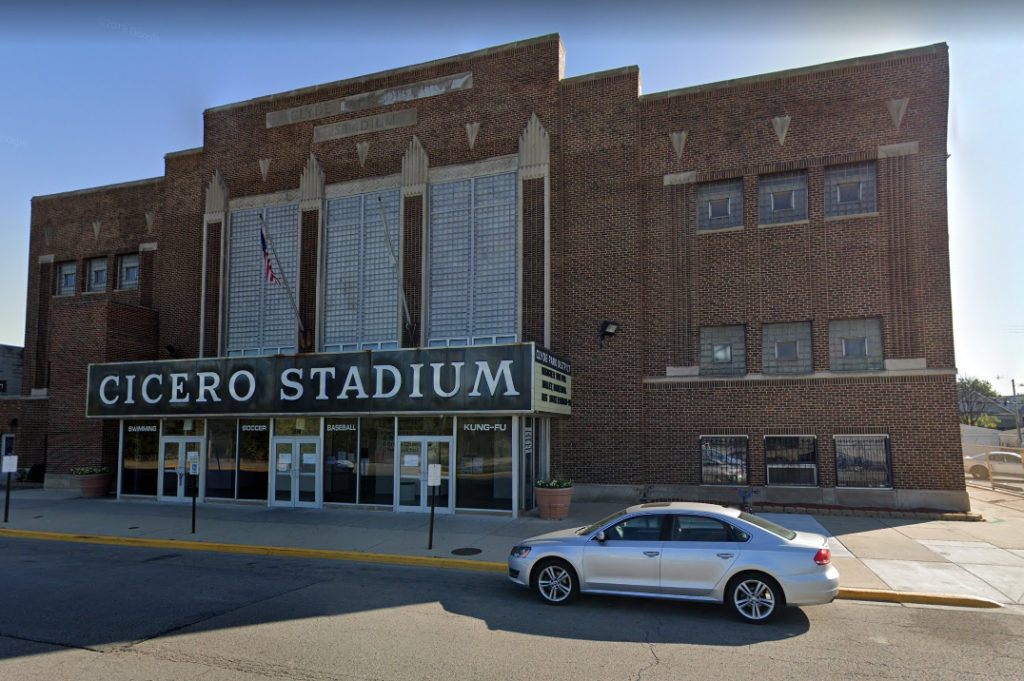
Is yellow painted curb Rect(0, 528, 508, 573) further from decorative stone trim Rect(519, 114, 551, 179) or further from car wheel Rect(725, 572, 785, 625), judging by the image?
decorative stone trim Rect(519, 114, 551, 179)

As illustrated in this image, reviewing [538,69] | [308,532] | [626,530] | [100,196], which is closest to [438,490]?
[308,532]

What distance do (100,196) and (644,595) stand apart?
2963 centimetres

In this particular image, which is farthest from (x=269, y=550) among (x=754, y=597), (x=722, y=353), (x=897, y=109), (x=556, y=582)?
(x=897, y=109)

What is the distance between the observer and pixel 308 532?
15.7m

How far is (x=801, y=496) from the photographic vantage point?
→ 18.4 metres

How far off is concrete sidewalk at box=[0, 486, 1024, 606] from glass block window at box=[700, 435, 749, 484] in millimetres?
1938

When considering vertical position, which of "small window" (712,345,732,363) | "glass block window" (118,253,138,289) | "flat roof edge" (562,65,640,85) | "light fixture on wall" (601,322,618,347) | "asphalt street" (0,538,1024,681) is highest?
"flat roof edge" (562,65,640,85)

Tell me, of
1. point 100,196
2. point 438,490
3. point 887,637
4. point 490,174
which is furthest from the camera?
point 100,196

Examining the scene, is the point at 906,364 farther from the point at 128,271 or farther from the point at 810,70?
the point at 128,271

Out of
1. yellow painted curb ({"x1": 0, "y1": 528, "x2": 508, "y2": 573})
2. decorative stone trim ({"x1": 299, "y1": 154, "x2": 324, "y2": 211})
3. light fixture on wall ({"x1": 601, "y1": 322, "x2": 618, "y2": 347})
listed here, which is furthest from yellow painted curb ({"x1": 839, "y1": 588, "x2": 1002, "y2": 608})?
decorative stone trim ({"x1": 299, "y1": 154, "x2": 324, "y2": 211})

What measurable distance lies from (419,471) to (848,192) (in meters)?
14.7

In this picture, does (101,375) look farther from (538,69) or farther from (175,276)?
(538,69)

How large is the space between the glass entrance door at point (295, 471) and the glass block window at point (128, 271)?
12.9 m

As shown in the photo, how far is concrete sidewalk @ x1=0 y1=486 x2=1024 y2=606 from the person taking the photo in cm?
1070
